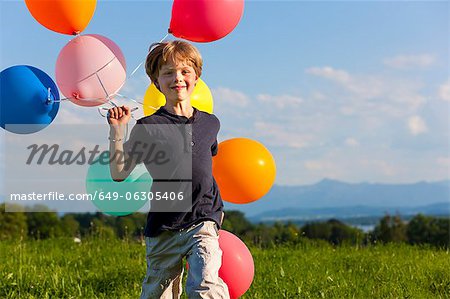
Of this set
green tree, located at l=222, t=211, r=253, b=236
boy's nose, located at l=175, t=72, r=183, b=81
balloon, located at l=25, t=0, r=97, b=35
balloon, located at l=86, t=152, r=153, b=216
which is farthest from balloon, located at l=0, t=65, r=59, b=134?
green tree, located at l=222, t=211, r=253, b=236

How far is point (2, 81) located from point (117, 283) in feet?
5.39

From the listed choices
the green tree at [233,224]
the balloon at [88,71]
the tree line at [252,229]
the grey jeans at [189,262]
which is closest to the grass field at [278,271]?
the tree line at [252,229]

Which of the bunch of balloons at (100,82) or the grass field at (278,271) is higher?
the bunch of balloons at (100,82)

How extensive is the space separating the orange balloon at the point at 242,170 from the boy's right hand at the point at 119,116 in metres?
0.88

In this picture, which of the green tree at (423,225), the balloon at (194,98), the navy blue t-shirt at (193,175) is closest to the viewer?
the navy blue t-shirt at (193,175)

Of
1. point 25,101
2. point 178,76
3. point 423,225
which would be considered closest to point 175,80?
point 178,76

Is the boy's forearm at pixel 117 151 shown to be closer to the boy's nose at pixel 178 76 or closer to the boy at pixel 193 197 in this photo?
the boy at pixel 193 197

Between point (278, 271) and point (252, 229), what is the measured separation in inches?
951

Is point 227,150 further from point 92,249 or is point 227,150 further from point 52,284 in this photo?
point 92,249

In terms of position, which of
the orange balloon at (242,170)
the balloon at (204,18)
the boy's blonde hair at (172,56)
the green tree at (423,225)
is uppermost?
the balloon at (204,18)

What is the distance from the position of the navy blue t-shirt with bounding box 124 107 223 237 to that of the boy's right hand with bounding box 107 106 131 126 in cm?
11

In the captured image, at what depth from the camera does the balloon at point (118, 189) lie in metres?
3.83

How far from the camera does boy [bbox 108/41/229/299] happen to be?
113 inches

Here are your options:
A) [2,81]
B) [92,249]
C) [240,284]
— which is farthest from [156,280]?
[92,249]
